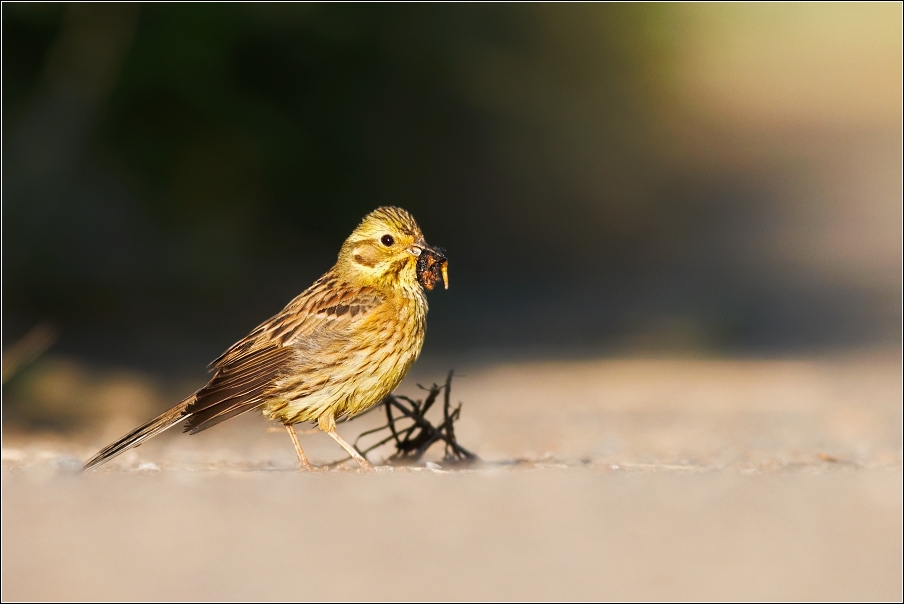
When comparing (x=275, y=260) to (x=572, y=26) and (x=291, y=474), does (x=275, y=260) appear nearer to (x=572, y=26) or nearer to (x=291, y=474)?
(x=572, y=26)

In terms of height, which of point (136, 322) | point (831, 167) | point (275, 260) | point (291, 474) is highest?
point (831, 167)

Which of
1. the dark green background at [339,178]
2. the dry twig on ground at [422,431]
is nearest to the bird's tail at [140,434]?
the dry twig on ground at [422,431]

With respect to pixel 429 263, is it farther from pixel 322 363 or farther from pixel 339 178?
pixel 339 178

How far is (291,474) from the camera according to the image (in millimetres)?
5496

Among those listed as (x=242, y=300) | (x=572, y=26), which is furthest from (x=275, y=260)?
(x=572, y=26)

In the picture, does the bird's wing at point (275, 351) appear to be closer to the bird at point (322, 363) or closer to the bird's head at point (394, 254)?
the bird at point (322, 363)

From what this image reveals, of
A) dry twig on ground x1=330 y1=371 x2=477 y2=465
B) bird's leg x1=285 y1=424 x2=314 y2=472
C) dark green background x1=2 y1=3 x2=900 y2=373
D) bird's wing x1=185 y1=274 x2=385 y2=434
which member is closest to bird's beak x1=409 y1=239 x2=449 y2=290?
bird's wing x1=185 y1=274 x2=385 y2=434

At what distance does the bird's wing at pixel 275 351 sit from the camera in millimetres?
6277

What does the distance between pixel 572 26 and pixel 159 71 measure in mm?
5921

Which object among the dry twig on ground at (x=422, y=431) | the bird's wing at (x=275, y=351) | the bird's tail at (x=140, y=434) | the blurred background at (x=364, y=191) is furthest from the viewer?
the blurred background at (x=364, y=191)

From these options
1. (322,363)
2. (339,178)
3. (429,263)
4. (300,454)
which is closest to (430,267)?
(429,263)

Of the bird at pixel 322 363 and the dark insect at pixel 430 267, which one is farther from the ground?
the dark insect at pixel 430 267

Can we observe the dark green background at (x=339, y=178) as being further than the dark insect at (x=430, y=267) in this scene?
Yes

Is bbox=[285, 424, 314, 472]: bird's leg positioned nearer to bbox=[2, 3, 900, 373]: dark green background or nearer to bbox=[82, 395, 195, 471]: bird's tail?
bbox=[82, 395, 195, 471]: bird's tail
